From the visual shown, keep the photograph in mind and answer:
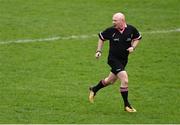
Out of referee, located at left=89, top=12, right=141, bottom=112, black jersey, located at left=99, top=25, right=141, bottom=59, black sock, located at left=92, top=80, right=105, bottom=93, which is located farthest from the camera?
black sock, located at left=92, top=80, right=105, bottom=93

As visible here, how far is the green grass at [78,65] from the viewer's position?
15.3m

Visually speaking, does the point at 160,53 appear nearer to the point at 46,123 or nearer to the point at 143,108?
the point at 143,108

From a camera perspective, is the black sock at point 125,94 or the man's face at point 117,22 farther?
the black sock at point 125,94

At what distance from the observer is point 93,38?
23766mm

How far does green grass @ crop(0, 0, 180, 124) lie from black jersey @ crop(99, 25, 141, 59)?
127cm

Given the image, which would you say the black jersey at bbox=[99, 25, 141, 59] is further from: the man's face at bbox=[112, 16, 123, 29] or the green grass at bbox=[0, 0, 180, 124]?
the green grass at bbox=[0, 0, 180, 124]

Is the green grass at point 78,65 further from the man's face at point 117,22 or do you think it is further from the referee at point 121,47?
the man's face at point 117,22

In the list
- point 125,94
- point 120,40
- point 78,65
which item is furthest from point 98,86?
point 78,65

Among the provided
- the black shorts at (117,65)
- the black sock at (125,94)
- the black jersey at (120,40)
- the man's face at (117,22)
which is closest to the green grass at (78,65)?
the black sock at (125,94)

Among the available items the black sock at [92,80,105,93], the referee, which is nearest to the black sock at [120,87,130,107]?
the referee

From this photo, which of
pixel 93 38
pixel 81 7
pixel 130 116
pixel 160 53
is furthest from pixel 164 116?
pixel 81 7

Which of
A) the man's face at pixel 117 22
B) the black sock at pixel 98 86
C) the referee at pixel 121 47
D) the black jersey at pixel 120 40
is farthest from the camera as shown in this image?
the black sock at pixel 98 86

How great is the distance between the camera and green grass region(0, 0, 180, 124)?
50.2 feet

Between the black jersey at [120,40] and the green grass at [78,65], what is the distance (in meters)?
1.27
